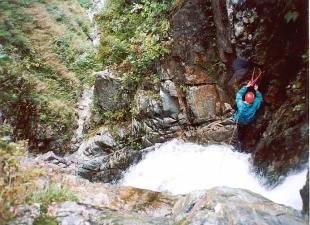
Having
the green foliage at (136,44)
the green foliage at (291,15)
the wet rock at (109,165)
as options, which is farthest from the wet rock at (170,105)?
the green foliage at (291,15)

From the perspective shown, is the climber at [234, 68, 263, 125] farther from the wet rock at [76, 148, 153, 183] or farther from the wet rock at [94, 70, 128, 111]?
the wet rock at [94, 70, 128, 111]

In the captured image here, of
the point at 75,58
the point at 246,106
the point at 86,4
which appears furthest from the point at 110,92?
the point at 86,4

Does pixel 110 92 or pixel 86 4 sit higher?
pixel 86 4

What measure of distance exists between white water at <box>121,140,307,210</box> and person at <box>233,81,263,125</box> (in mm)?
1105

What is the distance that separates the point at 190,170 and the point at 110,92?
3886 mm

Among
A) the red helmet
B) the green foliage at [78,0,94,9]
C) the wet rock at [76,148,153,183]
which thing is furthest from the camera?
the green foliage at [78,0,94,9]

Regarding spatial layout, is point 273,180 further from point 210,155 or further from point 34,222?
point 34,222

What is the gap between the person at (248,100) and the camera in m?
8.26

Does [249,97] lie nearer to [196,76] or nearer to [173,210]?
[196,76]

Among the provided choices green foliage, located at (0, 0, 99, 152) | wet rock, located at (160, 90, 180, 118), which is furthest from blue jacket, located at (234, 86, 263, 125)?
green foliage, located at (0, 0, 99, 152)

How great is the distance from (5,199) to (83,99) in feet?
33.7

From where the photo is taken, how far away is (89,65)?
15.3 meters

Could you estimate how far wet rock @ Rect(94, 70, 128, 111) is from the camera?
1152cm

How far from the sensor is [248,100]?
8.26 metres
